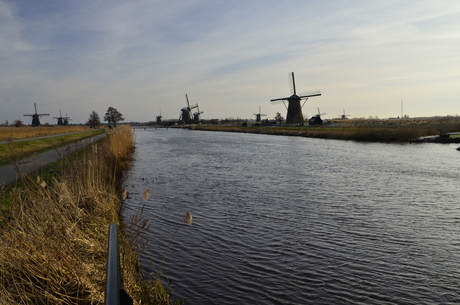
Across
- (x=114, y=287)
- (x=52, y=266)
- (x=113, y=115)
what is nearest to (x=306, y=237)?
(x=52, y=266)

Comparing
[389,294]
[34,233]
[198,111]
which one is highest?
[198,111]

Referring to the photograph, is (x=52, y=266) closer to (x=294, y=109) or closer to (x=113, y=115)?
(x=294, y=109)

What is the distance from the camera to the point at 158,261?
691cm

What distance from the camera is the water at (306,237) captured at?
583 cm

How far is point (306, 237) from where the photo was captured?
8.16 m

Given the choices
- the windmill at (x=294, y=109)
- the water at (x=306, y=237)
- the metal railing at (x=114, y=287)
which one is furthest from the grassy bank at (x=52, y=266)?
the windmill at (x=294, y=109)

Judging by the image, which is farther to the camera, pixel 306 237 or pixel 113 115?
pixel 113 115

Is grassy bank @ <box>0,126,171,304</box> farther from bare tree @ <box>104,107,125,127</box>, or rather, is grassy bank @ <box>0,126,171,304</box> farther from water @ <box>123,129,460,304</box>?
bare tree @ <box>104,107,125,127</box>

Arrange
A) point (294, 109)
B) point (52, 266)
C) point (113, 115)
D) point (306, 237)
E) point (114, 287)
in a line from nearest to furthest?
point (114, 287) → point (52, 266) → point (306, 237) → point (294, 109) → point (113, 115)

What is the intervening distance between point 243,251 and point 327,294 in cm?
213

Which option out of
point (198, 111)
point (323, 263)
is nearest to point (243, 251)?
point (323, 263)

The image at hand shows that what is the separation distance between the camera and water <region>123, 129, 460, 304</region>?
5.83 meters

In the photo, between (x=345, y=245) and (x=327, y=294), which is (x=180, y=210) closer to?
(x=345, y=245)

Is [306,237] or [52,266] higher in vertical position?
[52,266]
